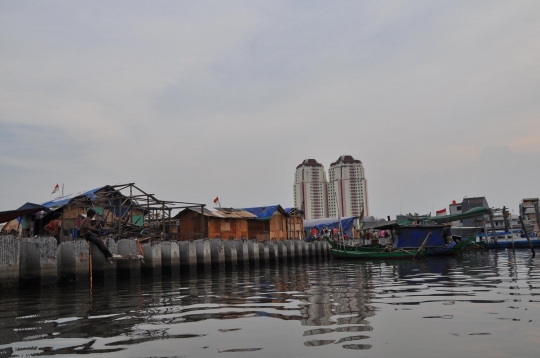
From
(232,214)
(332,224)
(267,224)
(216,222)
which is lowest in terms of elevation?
(332,224)

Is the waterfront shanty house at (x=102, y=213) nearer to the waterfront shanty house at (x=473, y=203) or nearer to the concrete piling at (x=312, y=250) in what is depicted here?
the concrete piling at (x=312, y=250)

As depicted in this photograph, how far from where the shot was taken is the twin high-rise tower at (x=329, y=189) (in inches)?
4331

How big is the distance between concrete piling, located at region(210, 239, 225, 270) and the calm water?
11183 millimetres

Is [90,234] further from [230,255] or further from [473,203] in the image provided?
[473,203]

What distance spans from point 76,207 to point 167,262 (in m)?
10.3

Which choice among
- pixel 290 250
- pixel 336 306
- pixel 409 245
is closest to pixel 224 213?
pixel 290 250

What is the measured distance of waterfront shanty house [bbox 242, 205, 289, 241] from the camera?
127 ft

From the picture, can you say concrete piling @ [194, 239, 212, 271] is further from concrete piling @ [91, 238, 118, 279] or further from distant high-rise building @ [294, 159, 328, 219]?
distant high-rise building @ [294, 159, 328, 219]

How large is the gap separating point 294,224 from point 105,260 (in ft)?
103

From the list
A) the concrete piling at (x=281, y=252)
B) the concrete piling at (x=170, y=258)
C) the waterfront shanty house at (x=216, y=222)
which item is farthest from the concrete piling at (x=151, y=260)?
the waterfront shanty house at (x=216, y=222)

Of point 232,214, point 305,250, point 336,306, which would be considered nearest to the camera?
point 336,306

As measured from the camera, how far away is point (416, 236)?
30.8 metres

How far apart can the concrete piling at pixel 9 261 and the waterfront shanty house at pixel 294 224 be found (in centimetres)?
3266

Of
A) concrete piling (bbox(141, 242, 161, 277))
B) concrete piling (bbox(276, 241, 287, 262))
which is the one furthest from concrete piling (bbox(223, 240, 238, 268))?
concrete piling (bbox(276, 241, 287, 262))
